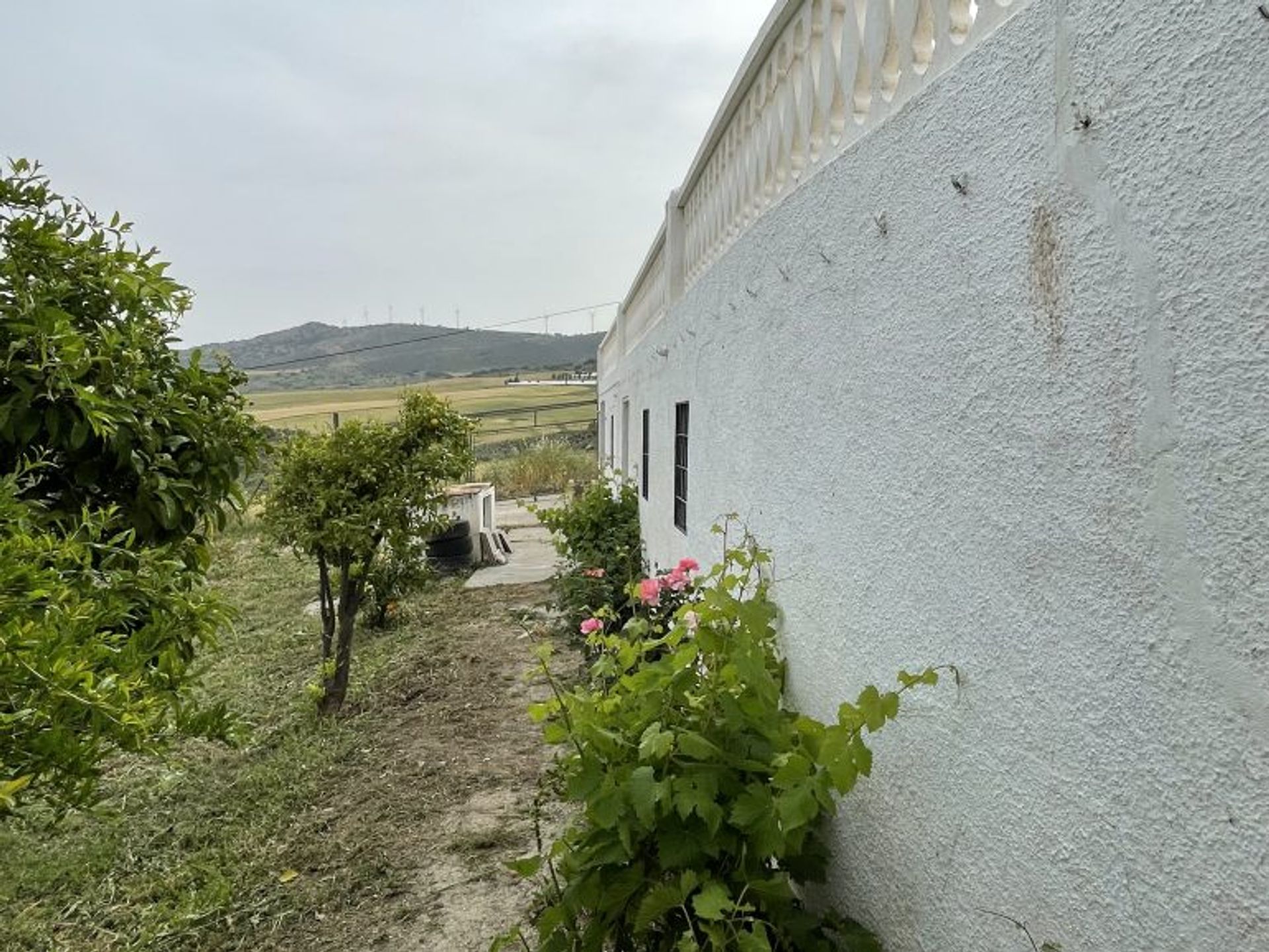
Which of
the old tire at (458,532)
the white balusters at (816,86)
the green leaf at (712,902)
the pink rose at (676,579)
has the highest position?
the white balusters at (816,86)

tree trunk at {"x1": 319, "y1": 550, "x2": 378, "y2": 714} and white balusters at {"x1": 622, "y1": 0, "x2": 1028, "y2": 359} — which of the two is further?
tree trunk at {"x1": 319, "y1": 550, "x2": 378, "y2": 714}

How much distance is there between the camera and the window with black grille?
24.3ft

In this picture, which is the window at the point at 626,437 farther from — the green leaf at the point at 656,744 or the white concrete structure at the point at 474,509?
the green leaf at the point at 656,744

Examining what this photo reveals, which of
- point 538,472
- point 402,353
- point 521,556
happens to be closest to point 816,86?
point 521,556

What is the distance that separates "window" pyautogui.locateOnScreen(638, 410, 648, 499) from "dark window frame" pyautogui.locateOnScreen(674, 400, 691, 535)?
2010mm

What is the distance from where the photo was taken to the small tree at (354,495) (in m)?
5.79

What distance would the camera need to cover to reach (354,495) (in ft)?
19.7

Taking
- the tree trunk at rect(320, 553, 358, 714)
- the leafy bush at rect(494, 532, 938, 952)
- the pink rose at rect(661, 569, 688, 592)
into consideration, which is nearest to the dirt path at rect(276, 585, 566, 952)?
the tree trunk at rect(320, 553, 358, 714)

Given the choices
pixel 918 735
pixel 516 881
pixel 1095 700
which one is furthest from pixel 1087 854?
pixel 516 881

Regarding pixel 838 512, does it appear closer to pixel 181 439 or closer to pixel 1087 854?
pixel 1087 854

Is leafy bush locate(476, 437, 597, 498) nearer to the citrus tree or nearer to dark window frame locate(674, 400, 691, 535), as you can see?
dark window frame locate(674, 400, 691, 535)

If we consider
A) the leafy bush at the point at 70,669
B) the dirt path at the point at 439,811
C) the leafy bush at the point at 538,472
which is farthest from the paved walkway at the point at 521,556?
the leafy bush at the point at 70,669

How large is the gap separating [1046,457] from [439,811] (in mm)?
3782

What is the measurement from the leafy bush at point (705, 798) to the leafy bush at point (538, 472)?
55.6ft
